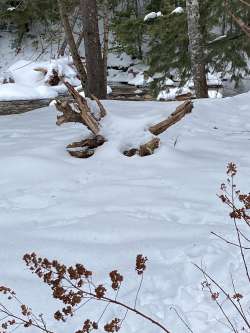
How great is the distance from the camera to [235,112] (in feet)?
26.1

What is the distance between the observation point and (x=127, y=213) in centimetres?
392

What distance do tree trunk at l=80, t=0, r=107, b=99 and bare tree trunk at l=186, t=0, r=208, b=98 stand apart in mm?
1786

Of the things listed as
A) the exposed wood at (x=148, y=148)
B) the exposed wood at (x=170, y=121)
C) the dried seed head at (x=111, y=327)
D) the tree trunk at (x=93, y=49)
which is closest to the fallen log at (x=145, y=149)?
the exposed wood at (x=148, y=148)

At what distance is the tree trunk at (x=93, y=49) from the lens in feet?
27.7

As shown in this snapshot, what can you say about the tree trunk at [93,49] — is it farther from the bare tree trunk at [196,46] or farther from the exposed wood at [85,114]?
the exposed wood at [85,114]

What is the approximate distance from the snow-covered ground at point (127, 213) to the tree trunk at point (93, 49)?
2.75 m

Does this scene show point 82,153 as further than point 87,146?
No

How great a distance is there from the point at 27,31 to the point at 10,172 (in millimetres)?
26704

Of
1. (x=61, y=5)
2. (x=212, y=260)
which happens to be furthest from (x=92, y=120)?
(x=61, y=5)

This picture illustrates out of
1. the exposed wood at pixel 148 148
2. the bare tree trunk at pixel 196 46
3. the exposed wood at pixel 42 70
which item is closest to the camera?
the exposed wood at pixel 148 148

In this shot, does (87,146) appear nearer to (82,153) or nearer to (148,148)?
(82,153)

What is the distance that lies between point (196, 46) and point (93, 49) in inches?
80.3

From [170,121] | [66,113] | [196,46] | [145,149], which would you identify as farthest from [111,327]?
[196,46]

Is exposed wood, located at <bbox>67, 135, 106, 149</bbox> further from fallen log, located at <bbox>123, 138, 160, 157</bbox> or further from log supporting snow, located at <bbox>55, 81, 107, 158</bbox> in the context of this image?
fallen log, located at <bbox>123, 138, 160, 157</bbox>
